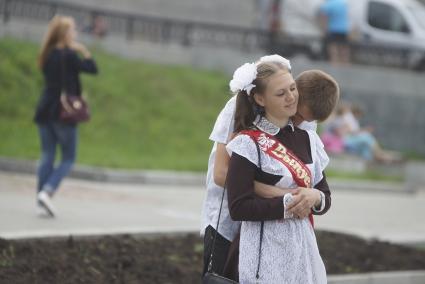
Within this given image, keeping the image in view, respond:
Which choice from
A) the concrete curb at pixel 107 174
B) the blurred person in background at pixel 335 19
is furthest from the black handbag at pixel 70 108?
the blurred person in background at pixel 335 19

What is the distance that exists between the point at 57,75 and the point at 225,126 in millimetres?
5369

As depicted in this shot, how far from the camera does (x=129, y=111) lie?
65.5 feet

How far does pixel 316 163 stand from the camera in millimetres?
5051

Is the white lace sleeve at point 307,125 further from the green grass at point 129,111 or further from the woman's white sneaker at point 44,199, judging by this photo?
the green grass at point 129,111

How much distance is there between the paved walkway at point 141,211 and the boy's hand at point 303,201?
350 cm

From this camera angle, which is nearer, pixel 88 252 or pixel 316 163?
pixel 316 163

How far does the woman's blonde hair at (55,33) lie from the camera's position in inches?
389

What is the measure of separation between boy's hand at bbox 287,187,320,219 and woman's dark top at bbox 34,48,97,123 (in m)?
5.51

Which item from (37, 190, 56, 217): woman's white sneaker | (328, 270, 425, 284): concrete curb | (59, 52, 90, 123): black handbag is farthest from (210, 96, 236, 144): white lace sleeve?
(37, 190, 56, 217): woman's white sneaker

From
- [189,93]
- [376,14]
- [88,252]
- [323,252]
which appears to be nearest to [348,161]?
[189,93]

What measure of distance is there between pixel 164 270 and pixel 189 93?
14.8 metres

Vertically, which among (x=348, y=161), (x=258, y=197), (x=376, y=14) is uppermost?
(x=376, y=14)

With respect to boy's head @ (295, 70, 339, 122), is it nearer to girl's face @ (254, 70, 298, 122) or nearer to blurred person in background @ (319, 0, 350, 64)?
girl's face @ (254, 70, 298, 122)

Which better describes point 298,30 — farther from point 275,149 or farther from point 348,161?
point 275,149
